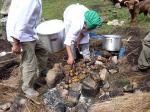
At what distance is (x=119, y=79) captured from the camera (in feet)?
23.3

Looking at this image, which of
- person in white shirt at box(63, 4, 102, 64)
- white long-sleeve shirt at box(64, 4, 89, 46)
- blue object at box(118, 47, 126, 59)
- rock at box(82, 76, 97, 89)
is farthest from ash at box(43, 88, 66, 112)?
blue object at box(118, 47, 126, 59)

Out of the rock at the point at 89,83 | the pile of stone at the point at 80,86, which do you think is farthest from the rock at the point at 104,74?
the rock at the point at 89,83

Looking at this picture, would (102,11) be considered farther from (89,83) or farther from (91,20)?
(89,83)

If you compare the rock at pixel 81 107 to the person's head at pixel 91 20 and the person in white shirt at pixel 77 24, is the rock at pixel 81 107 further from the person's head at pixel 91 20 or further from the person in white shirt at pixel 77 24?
the person's head at pixel 91 20

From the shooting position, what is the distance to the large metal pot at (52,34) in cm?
742

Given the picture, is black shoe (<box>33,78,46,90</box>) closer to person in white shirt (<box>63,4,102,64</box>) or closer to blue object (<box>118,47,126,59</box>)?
person in white shirt (<box>63,4,102,64</box>)

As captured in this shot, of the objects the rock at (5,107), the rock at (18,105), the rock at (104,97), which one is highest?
the rock at (104,97)

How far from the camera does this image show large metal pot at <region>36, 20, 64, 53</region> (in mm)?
7422

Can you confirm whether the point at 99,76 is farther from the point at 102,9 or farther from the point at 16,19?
the point at 102,9

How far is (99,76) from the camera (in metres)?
7.04

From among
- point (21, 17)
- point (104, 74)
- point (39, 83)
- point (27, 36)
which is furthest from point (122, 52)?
point (21, 17)

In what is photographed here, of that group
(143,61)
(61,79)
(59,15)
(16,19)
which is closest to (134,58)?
(143,61)

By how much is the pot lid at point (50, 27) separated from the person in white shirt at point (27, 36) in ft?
1.29

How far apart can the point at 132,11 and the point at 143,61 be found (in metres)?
3.54
